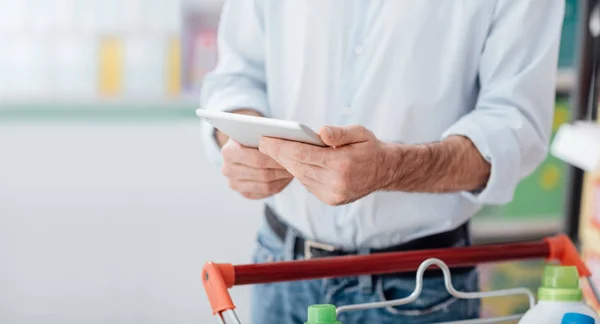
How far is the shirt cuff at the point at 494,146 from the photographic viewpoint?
1.19 m

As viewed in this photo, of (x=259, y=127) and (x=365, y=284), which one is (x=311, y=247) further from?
(x=259, y=127)

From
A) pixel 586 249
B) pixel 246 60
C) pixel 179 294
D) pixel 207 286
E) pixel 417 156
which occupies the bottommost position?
pixel 179 294

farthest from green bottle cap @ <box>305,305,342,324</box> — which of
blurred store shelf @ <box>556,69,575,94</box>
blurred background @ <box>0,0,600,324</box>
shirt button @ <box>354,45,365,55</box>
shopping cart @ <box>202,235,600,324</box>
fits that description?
blurred store shelf @ <box>556,69,575,94</box>

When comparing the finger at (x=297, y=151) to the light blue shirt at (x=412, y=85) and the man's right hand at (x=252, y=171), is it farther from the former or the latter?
the light blue shirt at (x=412, y=85)

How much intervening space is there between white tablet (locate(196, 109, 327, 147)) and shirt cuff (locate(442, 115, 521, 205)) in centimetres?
33

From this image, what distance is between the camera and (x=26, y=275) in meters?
2.91

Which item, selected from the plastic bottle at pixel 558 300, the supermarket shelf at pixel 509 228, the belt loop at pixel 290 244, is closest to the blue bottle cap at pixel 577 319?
the plastic bottle at pixel 558 300

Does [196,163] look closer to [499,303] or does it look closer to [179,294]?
[179,294]

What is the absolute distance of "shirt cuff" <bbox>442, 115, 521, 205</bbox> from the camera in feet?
3.90

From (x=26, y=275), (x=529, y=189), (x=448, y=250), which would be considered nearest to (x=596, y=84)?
(x=529, y=189)

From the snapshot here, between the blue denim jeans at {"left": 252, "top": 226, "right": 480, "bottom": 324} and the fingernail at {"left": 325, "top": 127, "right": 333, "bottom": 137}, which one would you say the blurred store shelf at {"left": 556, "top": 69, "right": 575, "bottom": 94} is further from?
the fingernail at {"left": 325, "top": 127, "right": 333, "bottom": 137}

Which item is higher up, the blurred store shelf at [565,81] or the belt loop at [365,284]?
the blurred store shelf at [565,81]

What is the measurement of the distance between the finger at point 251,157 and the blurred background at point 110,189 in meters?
1.77

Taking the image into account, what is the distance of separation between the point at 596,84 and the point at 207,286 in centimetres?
163
